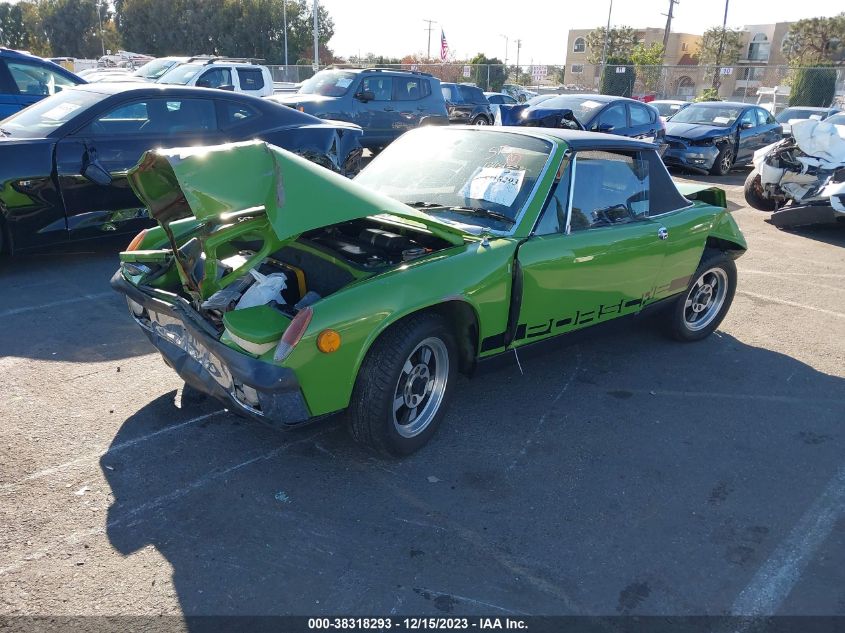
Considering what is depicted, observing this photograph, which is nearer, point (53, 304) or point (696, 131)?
point (53, 304)

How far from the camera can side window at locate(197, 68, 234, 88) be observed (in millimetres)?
14914

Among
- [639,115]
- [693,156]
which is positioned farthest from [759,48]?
[639,115]

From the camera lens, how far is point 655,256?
15.1ft

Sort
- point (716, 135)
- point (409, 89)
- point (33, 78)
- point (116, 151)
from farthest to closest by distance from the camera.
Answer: point (716, 135) < point (409, 89) < point (33, 78) < point (116, 151)

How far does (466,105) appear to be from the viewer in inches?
810

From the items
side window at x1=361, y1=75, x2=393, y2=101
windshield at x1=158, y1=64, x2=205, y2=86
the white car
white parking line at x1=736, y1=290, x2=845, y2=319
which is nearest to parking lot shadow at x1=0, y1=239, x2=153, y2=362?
white parking line at x1=736, y1=290, x2=845, y2=319

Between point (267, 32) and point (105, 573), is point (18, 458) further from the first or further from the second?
point (267, 32)

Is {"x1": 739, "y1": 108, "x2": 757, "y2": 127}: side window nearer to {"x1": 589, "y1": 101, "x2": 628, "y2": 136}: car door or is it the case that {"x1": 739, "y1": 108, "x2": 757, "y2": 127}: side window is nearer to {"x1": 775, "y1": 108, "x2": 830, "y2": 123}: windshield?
{"x1": 589, "y1": 101, "x2": 628, "y2": 136}: car door

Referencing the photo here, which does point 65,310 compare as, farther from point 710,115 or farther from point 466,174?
point 710,115

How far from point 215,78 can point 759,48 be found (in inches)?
2582

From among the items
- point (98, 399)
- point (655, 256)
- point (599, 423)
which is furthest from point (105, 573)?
point (655, 256)

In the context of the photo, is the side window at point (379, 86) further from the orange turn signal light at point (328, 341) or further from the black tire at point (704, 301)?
the orange turn signal light at point (328, 341)

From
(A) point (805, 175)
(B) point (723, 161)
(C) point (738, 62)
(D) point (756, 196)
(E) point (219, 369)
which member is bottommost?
(D) point (756, 196)

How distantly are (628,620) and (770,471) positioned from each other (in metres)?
1.56
